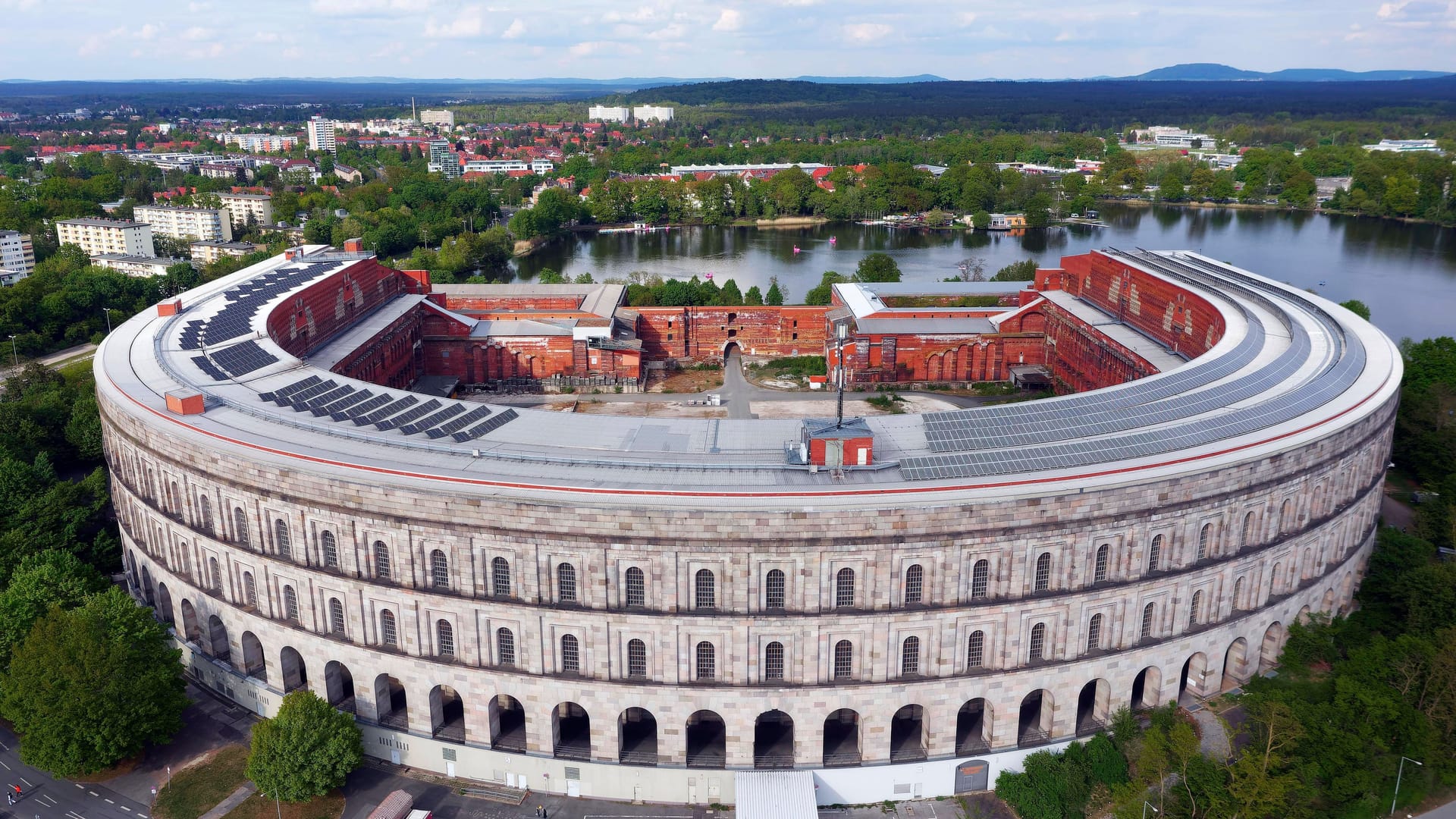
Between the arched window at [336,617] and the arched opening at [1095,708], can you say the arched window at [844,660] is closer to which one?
the arched opening at [1095,708]

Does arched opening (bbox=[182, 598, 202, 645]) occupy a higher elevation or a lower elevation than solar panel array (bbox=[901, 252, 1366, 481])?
lower

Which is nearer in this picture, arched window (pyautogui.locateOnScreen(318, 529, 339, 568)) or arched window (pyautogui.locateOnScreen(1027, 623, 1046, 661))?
arched window (pyautogui.locateOnScreen(1027, 623, 1046, 661))

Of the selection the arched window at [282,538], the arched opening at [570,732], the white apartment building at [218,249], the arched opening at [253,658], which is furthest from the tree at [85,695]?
the white apartment building at [218,249]

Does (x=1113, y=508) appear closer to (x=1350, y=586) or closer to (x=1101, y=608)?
(x=1101, y=608)

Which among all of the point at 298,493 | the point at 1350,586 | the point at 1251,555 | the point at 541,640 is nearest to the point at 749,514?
the point at 541,640

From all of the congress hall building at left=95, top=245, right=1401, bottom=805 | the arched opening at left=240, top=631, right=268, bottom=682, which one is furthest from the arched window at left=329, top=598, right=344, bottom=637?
the arched opening at left=240, top=631, right=268, bottom=682

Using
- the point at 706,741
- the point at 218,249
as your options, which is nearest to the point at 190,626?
the point at 706,741

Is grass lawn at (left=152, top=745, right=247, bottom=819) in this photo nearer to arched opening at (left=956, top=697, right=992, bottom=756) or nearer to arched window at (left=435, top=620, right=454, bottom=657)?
arched window at (left=435, top=620, right=454, bottom=657)
